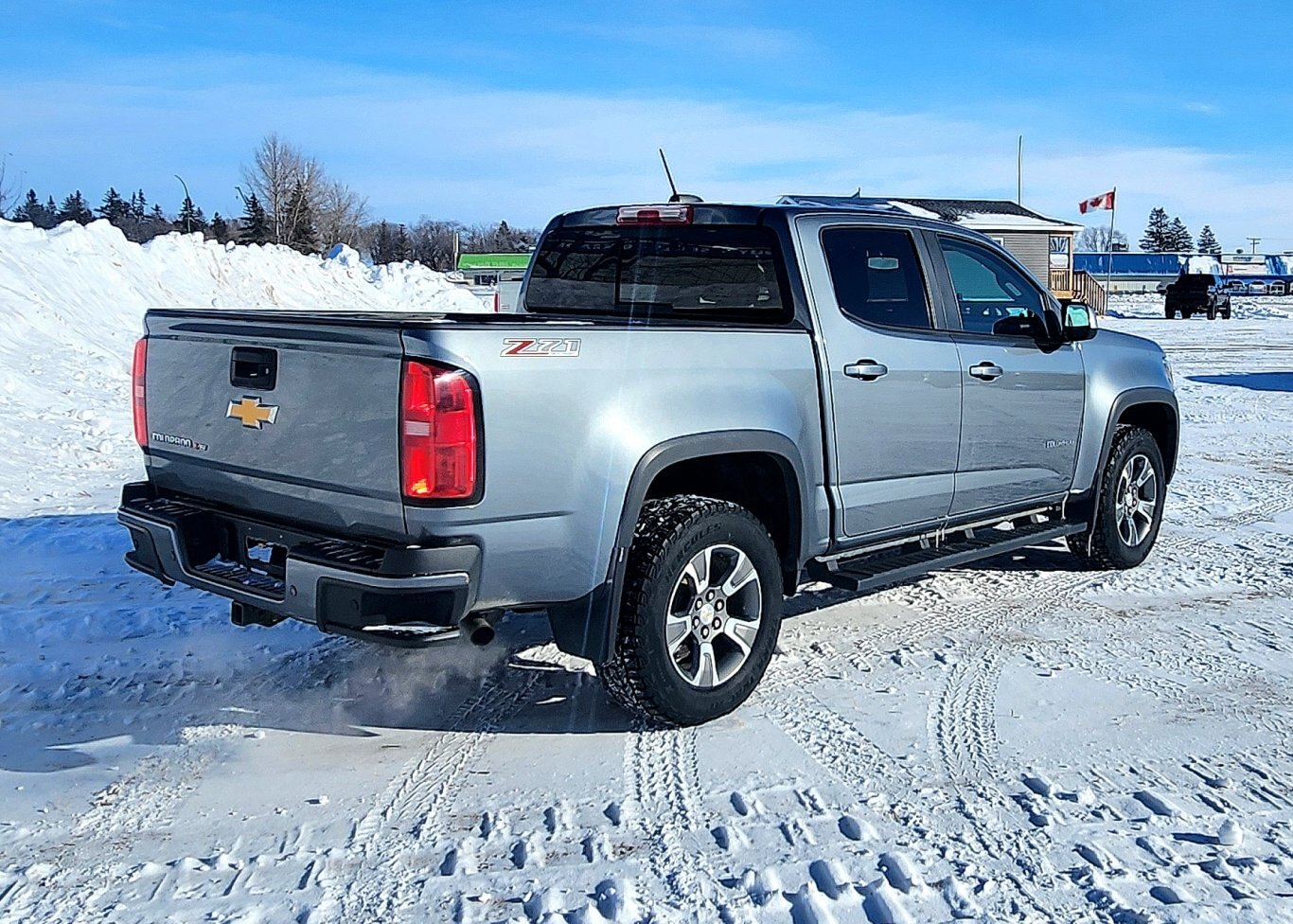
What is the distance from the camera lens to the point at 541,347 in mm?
3783

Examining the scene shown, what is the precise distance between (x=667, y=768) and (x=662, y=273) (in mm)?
2304

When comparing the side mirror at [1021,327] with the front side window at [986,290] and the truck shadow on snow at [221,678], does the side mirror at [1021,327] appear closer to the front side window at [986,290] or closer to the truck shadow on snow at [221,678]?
the front side window at [986,290]

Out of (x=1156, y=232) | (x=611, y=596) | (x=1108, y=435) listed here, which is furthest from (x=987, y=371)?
(x=1156, y=232)

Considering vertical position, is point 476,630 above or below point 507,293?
below

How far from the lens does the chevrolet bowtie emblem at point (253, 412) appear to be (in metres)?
4.04

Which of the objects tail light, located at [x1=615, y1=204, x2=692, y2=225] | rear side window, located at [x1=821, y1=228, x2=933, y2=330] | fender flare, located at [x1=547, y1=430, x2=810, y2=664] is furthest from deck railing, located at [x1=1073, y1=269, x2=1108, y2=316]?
fender flare, located at [x1=547, y1=430, x2=810, y2=664]

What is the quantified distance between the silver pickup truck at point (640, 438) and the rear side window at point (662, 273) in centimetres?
1

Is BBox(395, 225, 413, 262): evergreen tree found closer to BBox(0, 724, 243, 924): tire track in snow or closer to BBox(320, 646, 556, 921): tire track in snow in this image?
BBox(320, 646, 556, 921): tire track in snow

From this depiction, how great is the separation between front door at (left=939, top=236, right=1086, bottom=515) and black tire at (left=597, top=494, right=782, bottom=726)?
1.47 meters

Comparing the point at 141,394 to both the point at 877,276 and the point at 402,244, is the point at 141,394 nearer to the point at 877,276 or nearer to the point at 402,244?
the point at 877,276

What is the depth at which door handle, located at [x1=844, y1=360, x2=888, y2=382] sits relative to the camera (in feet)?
16.1

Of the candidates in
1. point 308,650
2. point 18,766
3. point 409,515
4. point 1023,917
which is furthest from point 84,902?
point 1023,917

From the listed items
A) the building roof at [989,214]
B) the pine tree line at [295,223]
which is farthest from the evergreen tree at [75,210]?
the building roof at [989,214]

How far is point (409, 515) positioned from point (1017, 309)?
3712 mm
